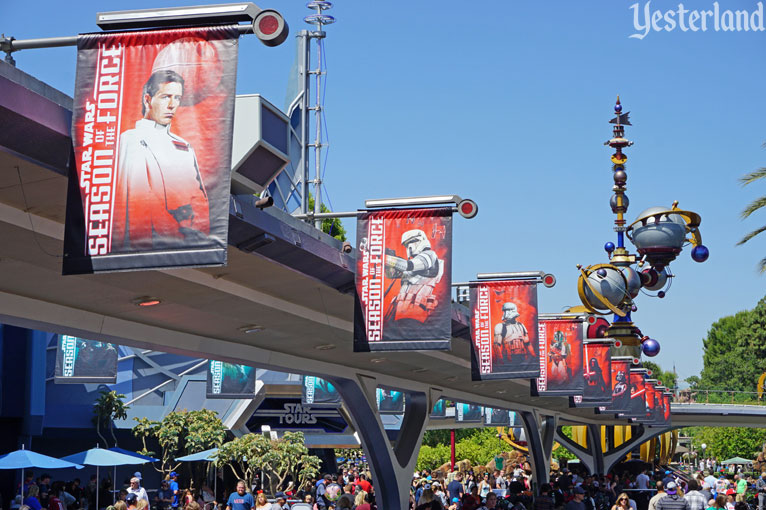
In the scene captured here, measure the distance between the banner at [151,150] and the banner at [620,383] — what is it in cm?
2752

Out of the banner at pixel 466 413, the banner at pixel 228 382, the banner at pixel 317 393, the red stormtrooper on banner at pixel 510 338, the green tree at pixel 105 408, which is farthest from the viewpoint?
the banner at pixel 466 413

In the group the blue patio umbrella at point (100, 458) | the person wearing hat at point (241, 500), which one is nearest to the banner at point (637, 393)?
the blue patio umbrella at point (100, 458)

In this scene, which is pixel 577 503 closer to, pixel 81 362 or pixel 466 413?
pixel 81 362

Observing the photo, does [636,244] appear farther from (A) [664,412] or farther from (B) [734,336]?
(B) [734,336]

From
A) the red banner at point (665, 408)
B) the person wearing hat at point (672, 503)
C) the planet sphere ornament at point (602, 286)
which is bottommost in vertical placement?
the person wearing hat at point (672, 503)

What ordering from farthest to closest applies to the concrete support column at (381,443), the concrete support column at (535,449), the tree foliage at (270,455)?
the concrete support column at (535,449), the tree foliage at (270,455), the concrete support column at (381,443)

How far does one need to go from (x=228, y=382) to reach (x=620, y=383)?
14731 mm

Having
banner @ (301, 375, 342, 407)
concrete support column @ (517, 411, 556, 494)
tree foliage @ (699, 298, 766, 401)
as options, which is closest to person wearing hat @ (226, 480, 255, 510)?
banner @ (301, 375, 342, 407)

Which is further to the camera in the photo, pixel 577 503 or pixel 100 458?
pixel 100 458

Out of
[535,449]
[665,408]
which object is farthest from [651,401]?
[665,408]

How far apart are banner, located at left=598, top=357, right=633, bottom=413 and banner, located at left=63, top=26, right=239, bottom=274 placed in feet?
90.3

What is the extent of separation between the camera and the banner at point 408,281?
12633mm

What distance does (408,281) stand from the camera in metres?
12.8

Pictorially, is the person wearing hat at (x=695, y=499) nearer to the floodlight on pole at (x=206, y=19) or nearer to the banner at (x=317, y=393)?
the floodlight on pole at (x=206, y=19)
